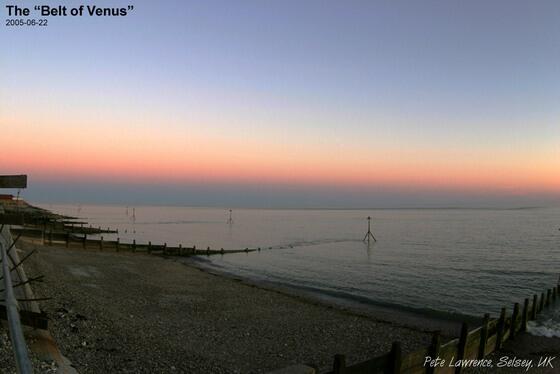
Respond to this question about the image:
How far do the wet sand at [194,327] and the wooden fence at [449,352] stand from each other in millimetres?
3531

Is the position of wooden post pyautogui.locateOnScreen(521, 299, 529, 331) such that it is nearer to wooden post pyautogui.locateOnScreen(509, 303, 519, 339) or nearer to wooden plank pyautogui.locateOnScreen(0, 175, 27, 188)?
wooden post pyautogui.locateOnScreen(509, 303, 519, 339)

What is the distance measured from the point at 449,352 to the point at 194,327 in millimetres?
11098

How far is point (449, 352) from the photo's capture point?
13.0 m

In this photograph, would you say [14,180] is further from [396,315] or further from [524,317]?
[396,315]

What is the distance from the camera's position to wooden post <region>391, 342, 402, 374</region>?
9.86 meters

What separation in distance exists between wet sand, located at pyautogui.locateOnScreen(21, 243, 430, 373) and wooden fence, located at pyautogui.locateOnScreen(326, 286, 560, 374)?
11.6 ft

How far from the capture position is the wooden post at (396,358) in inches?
388

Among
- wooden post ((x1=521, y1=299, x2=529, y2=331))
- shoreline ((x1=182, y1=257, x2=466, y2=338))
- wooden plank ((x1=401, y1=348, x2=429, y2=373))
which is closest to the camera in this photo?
wooden plank ((x1=401, y1=348, x2=429, y2=373))

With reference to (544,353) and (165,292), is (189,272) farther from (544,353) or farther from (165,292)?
(544,353)

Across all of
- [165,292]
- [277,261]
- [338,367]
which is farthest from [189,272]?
[338,367]

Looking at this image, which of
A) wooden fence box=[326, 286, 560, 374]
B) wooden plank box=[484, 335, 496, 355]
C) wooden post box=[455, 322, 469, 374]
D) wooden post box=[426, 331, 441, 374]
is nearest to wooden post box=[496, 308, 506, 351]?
wooden fence box=[326, 286, 560, 374]

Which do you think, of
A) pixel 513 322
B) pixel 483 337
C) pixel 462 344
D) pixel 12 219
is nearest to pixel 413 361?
pixel 462 344

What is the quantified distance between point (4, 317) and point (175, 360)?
18.7ft

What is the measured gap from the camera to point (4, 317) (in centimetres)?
805
